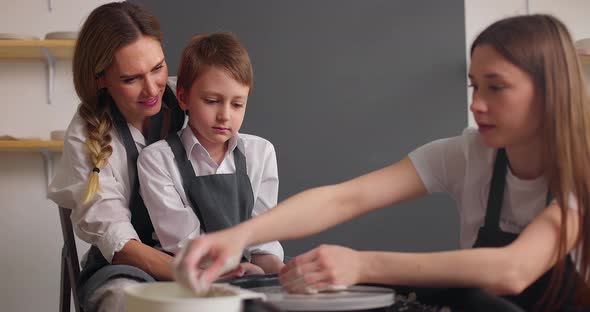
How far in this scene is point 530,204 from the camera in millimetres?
1393

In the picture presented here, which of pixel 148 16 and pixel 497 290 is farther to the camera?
pixel 148 16

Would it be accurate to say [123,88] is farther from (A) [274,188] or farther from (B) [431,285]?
(B) [431,285]

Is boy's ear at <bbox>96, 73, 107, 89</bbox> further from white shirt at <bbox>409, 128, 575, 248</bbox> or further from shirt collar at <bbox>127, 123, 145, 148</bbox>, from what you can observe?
white shirt at <bbox>409, 128, 575, 248</bbox>

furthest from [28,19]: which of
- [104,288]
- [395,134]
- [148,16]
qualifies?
[104,288]

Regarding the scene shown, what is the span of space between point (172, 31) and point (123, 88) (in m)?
1.35

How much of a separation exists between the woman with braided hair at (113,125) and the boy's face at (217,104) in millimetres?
128

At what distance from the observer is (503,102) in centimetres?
132

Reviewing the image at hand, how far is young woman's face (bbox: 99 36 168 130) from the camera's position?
1993mm

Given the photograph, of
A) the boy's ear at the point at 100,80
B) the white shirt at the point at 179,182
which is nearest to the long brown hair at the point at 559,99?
the white shirt at the point at 179,182

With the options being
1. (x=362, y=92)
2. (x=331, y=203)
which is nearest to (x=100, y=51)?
(x=331, y=203)

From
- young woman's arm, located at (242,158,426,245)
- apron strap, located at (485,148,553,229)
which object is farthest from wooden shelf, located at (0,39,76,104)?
apron strap, located at (485,148,553,229)

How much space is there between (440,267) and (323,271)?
177mm

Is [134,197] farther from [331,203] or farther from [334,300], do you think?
[334,300]

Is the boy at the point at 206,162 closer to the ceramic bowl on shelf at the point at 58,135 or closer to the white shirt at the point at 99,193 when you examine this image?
the white shirt at the point at 99,193
